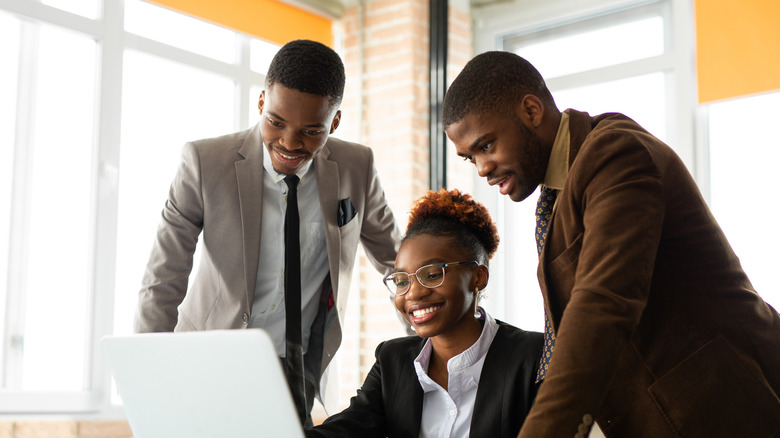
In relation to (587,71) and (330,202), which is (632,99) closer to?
(587,71)

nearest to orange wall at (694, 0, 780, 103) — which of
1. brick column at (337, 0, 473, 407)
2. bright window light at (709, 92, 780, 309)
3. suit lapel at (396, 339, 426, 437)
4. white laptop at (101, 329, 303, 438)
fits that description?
bright window light at (709, 92, 780, 309)

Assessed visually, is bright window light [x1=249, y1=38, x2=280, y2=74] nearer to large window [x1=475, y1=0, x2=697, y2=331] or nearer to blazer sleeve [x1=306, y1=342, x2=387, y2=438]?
large window [x1=475, y1=0, x2=697, y2=331]

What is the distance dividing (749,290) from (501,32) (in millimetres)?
3675

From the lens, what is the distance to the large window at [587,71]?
4051 millimetres

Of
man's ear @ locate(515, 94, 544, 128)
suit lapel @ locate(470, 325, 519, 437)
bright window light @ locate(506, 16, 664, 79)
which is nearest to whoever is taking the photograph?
man's ear @ locate(515, 94, 544, 128)

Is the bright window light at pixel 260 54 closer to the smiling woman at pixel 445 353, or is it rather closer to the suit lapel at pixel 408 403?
the smiling woman at pixel 445 353

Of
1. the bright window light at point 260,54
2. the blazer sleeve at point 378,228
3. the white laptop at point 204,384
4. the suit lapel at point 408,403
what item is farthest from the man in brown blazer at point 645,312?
the bright window light at point 260,54

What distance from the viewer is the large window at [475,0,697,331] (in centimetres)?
405

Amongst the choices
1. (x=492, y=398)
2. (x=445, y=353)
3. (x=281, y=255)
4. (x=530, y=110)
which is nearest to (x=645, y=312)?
(x=530, y=110)

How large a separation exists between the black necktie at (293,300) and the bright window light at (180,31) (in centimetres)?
218

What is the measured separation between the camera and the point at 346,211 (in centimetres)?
206

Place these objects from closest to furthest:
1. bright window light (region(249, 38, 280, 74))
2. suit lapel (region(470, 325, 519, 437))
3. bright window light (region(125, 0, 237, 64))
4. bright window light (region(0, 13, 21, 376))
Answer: suit lapel (region(470, 325, 519, 437)) → bright window light (region(0, 13, 21, 376)) → bright window light (region(125, 0, 237, 64)) → bright window light (region(249, 38, 280, 74))

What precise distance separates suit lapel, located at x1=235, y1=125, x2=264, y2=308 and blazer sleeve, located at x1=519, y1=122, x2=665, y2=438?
0.98 m

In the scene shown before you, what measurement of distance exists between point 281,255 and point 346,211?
0.20 meters
